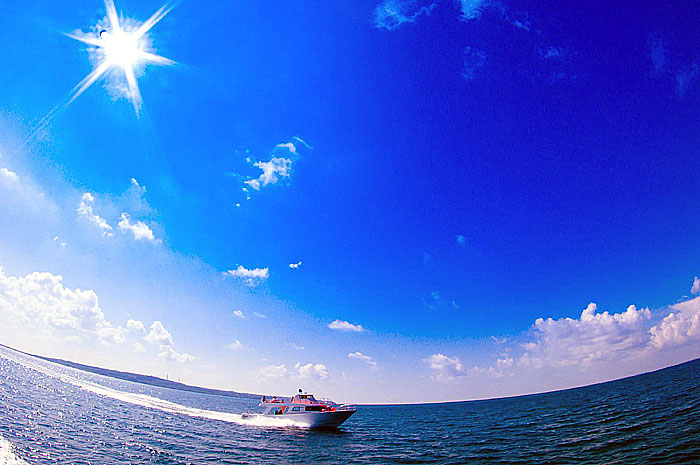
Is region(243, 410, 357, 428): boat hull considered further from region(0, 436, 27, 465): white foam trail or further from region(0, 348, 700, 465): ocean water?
region(0, 436, 27, 465): white foam trail

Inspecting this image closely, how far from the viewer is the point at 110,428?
135 ft

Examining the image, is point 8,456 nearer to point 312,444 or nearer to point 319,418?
point 312,444

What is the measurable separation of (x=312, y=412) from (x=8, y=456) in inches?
1511

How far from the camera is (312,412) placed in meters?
52.7

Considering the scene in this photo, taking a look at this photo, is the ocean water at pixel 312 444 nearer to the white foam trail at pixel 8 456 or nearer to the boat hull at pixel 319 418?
the white foam trail at pixel 8 456

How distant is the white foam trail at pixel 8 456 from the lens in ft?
76.1

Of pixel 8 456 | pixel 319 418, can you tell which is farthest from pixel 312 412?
pixel 8 456

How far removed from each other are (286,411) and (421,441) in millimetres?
27495

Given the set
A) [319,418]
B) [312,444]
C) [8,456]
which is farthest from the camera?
[319,418]

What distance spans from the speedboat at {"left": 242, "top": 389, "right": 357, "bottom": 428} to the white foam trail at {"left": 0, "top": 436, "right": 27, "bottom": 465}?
3788 centimetres

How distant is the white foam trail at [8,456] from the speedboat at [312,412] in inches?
1491

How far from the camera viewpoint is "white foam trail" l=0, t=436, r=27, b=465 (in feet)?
76.1

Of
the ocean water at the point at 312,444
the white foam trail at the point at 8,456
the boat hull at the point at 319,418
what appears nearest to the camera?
the white foam trail at the point at 8,456

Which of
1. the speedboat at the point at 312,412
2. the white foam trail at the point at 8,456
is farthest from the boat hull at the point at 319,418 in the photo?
the white foam trail at the point at 8,456
